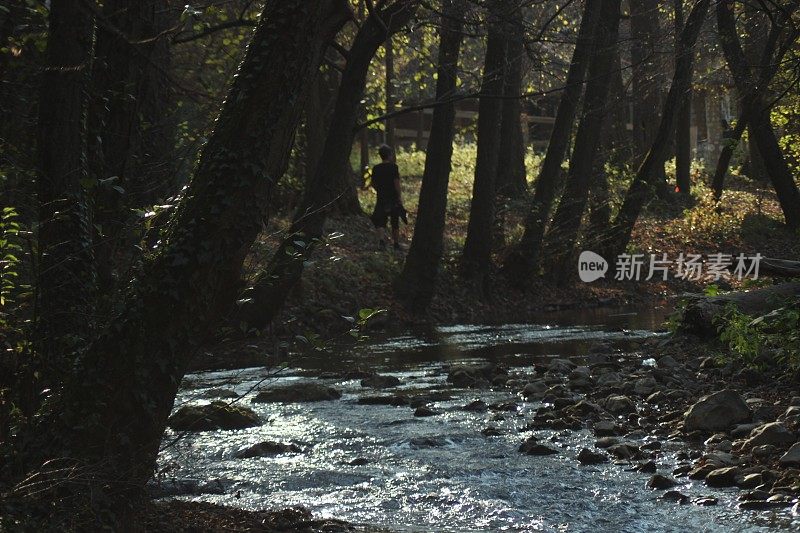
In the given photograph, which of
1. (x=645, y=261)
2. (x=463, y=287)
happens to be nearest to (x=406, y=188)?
(x=645, y=261)

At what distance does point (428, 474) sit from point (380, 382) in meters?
4.20

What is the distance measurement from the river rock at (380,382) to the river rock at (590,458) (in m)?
4.11

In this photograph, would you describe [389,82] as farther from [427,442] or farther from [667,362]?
[427,442]

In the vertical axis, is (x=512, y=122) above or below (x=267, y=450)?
above

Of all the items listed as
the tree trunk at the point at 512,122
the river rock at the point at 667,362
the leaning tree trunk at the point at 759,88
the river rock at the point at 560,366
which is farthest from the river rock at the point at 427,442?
the tree trunk at the point at 512,122

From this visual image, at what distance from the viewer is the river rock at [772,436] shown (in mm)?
7344

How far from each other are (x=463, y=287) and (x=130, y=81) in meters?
13.4

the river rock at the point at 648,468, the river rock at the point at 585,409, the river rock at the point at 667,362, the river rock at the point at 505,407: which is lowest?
the river rock at the point at 648,468

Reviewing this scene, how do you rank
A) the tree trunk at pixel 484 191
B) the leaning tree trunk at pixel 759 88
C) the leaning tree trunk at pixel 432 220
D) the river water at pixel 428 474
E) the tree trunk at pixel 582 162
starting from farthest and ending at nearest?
the tree trunk at pixel 582 162 → the tree trunk at pixel 484 191 → the leaning tree trunk at pixel 432 220 → the leaning tree trunk at pixel 759 88 → the river water at pixel 428 474

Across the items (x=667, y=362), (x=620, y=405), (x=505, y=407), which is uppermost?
(x=667, y=362)

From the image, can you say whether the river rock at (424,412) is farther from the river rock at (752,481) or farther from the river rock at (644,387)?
the river rock at (752,481)

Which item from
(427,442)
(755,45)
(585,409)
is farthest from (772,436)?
(755,45)

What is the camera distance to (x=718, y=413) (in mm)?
8328

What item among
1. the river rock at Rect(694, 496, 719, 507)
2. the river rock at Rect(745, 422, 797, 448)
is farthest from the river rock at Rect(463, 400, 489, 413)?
the river rock at Rect(694, 496, 719, 507)
